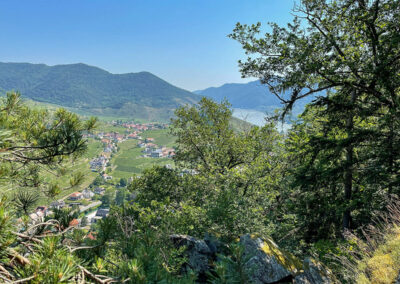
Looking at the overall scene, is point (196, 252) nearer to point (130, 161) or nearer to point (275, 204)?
point (275, 204)

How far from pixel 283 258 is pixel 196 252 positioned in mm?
2080

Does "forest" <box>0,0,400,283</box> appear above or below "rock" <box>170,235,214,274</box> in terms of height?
above

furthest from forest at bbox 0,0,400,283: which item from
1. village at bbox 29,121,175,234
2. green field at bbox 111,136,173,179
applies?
green field at bbox 111,136,173,179

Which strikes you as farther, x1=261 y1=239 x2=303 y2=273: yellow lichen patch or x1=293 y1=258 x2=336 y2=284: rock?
x1=261 y1=239 x2=303 y2=273: yellow lichen patch

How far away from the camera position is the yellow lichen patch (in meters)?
5.04

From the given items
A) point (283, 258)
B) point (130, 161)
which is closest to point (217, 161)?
point (283, 258)

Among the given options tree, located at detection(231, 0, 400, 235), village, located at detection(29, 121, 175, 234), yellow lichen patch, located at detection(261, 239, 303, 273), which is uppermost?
tree, located at detection(231, 0, 400, 235)

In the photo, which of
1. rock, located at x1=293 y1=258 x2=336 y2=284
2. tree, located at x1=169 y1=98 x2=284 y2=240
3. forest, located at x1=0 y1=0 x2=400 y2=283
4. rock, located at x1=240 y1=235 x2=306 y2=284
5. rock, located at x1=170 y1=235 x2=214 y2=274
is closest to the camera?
forest, located at x1=0 y1=0 x2=400 y2=283

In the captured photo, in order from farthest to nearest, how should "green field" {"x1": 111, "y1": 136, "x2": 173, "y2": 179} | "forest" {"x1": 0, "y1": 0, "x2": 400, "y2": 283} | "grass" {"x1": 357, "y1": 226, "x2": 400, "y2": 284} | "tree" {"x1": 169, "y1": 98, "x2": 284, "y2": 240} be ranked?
"green field" {"x1": 111, "y1": 136, "x2": 173, "y2": 179}
"tree" {"x1": 169, "y1": 98, "x2": 284, "y2": 240}
"grass" {"x1": 357, "y1": 226, "x2": 400, "y2": 284}
"forest" {"x1": 0, "y1": 0, "x2": 400, "y2": 283}

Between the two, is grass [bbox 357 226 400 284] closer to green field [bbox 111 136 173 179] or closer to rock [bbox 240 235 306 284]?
rock [bbox 240 235 306 284]

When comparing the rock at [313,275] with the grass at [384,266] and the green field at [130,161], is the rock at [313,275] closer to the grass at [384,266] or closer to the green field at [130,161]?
the grass at [384,266]

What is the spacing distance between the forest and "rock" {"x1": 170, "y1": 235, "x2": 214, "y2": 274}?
0.09 ft

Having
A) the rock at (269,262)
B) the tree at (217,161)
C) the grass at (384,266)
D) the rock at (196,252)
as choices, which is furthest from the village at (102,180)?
the grass at (384,266)

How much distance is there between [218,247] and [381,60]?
6701 mm
